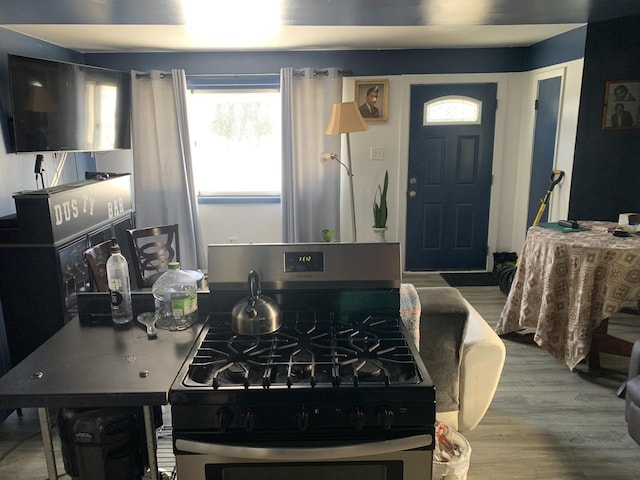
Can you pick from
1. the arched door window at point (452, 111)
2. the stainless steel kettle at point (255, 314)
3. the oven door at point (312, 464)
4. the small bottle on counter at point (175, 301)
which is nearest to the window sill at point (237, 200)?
the arched door window at point (452, 111)

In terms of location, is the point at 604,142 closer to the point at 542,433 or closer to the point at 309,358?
the point at 542,433

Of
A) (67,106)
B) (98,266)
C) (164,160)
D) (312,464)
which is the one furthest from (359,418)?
(164,160)

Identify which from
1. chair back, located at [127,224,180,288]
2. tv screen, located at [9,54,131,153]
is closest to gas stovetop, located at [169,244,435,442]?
chair back, located at [127,224,180,288]

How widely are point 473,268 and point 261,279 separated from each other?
150 inches

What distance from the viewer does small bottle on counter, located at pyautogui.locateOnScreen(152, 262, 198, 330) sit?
1598 millimetres

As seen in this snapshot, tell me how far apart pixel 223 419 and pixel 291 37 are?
3.40 metres

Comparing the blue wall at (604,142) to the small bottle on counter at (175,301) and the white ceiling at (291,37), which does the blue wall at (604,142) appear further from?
the small bottle on counter at (175,301)

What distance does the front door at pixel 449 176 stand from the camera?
15.1 feet

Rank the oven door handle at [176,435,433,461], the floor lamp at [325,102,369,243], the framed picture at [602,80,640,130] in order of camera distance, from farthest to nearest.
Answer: the floor lamp at [325,102,369,243] → the framed picture at [602,80,640,130] → the oven door handle at [176,435,433,461]

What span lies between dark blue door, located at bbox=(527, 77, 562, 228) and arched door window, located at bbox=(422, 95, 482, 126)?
0.55m

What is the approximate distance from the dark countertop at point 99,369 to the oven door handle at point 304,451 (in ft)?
0.58

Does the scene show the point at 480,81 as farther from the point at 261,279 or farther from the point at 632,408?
the point at 261,279

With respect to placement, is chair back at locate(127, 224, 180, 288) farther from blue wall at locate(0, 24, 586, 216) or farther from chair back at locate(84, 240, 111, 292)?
blue wall at locate(0, 24, 586, 216)

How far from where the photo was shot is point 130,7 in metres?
2.61
